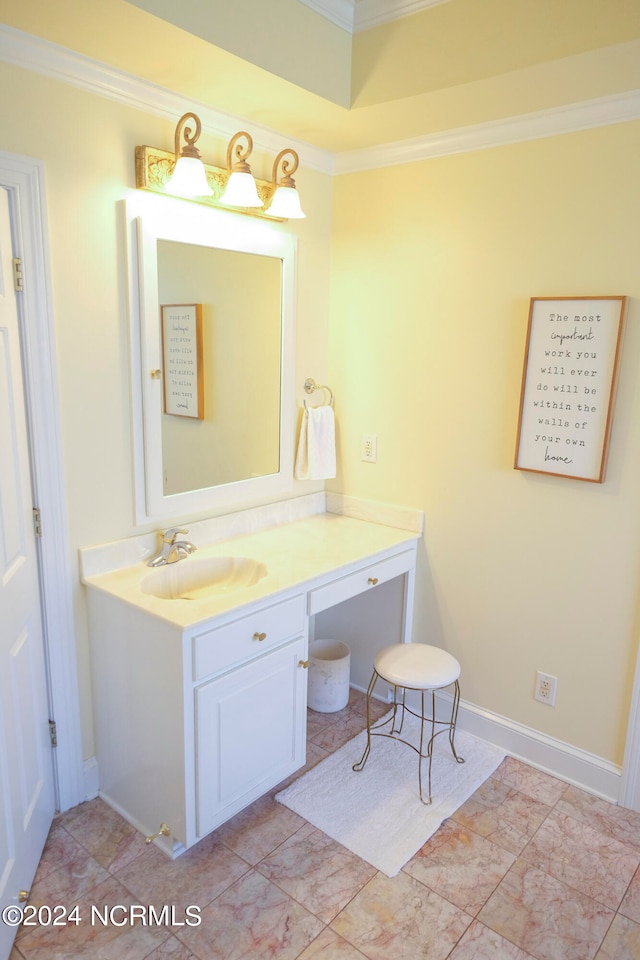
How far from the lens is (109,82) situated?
5.94 ft

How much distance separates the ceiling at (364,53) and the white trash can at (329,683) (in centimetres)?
207

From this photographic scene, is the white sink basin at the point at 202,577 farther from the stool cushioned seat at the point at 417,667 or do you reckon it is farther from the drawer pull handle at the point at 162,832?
the drawer pull handle at the point at 162,832

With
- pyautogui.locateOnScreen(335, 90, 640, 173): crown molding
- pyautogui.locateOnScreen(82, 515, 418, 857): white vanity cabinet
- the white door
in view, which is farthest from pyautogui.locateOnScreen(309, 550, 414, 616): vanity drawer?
pyautogui.locateOnScreen(335, 90, 640, 173): crown molding

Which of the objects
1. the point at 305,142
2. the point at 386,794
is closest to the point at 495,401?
the point at 305,142

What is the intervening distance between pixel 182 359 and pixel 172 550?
2.15 feet

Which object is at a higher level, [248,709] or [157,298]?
[157,298]

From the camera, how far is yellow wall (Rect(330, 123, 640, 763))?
204 centimetres

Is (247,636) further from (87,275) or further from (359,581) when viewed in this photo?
(87,275)

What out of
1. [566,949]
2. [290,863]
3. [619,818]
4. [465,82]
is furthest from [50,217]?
[619,818]

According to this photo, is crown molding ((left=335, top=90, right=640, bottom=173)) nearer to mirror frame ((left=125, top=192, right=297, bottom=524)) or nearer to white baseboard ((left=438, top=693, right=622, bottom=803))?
mirror frame ((left=125, top=192, right=297, bottom=524))

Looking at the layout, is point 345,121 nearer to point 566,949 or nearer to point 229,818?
point 229,818

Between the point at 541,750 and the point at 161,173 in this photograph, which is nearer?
the point at 161,173

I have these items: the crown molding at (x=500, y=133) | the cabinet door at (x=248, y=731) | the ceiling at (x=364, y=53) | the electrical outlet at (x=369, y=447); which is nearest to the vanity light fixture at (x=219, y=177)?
the ceiling at (x=364, y=53)

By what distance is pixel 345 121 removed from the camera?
2.17 meters
